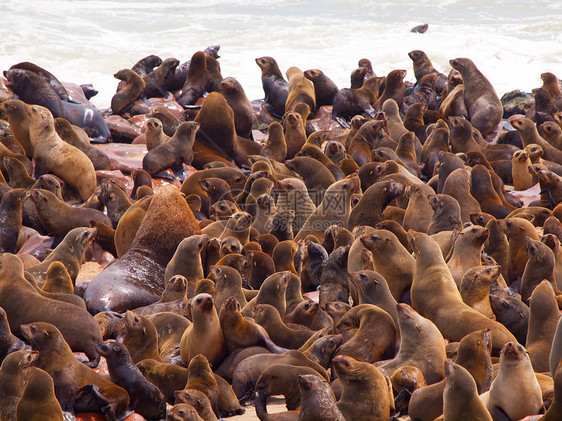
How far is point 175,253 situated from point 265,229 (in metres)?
1.85

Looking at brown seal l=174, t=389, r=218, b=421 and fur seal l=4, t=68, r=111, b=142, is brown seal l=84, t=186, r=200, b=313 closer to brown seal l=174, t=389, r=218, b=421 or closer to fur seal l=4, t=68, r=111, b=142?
brown seal l=174, t=389, r=218, b=421

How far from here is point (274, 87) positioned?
47.6 feet

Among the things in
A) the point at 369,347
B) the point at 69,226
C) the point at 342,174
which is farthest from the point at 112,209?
the point at 369,347

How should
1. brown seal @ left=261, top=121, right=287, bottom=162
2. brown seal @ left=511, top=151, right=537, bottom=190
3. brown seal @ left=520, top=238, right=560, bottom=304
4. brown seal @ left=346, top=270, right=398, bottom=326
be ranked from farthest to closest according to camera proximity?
brown seal @ left=261, top=121, right=287, bottom=162 → brown seal @ left=511, top=151, right=537, bottom=190 → brown seal @ left=520, top=238, right=560, bottom=304 → brown seal @ left=346, top=270, right=398, bottom=326

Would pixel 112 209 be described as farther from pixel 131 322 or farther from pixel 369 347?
pixel 369 347

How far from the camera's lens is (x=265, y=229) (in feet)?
27.1

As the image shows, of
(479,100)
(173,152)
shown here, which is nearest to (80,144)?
(173,152)

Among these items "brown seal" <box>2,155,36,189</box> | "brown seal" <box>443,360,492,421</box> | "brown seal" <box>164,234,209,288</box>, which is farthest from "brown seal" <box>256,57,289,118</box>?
"brown seal" <box>443,360,492,421</box>

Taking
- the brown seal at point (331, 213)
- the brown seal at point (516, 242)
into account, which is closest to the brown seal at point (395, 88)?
the brown seal at point (331, 213)

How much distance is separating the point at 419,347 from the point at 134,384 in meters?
1.95

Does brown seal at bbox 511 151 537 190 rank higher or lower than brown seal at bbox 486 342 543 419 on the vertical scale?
lower

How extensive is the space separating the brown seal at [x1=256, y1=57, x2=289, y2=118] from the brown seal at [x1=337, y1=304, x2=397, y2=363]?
953 cm

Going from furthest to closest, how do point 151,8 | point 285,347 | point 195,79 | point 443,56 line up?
point 151,8, point 443,56, point 195,79, point 285,347

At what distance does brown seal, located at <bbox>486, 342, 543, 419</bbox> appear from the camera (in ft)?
12.7
